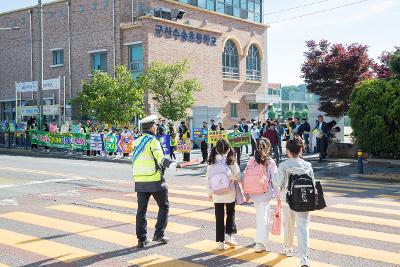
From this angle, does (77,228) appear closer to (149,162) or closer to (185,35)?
(149,162)

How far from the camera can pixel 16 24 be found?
41219mm

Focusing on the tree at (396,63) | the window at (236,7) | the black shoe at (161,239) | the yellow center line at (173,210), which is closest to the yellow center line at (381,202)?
the yellow center line at (173,210)

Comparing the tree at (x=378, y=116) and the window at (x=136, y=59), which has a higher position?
the window at (x=136, y=59)

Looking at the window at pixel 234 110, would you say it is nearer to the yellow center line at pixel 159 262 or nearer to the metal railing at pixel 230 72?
the metal railing at pixel 230 72

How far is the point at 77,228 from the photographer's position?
345 inches

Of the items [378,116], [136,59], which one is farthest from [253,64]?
[378,116]

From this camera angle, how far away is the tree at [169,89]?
29.4m

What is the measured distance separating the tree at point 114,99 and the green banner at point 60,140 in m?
1.53

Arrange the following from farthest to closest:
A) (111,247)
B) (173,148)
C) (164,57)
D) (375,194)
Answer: (164,57) < (173,148) < (375,194) < (111,247)

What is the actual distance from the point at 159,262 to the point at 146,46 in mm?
26434

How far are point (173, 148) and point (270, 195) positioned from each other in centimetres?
1580

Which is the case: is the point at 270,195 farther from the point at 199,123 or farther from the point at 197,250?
the point at 199,123

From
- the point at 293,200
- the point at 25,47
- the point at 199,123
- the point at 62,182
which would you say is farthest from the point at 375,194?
the point at 25,47

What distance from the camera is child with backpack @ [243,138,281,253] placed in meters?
6.85
